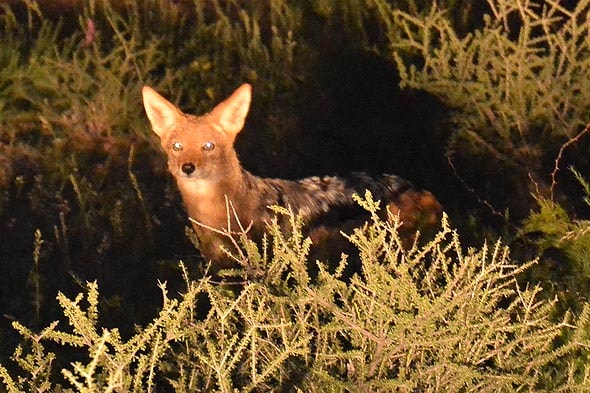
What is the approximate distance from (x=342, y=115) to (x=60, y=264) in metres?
2.34

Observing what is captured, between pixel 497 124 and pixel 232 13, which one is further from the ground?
pixel 232 13

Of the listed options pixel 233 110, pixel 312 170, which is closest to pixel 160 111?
pixel 233 110

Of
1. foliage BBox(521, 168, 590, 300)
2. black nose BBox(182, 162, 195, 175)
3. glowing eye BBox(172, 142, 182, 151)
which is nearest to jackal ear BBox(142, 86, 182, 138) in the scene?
glowing eye BBox(172, 142, 182, 151)

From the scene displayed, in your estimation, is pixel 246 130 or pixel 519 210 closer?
pixel 519 210

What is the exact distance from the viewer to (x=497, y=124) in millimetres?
6840

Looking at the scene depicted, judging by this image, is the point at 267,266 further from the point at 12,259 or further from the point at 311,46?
the point at 311,46

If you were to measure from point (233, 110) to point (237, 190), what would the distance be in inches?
18.4

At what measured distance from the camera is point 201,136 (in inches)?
231

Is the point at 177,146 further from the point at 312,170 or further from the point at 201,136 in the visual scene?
the point at 312,170

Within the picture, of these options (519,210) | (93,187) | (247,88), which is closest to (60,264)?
(93,187)

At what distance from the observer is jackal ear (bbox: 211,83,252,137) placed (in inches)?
234

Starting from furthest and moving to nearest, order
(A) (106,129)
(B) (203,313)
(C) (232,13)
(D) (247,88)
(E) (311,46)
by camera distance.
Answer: (C) (232,13)
(E) (311,46)
(A) (106,129)
(D) (247,88)
(B) (203,313)

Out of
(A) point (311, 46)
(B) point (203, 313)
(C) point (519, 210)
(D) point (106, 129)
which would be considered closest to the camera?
(B) point (203, 313)

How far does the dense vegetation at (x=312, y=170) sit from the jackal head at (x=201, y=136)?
15.2 inches
